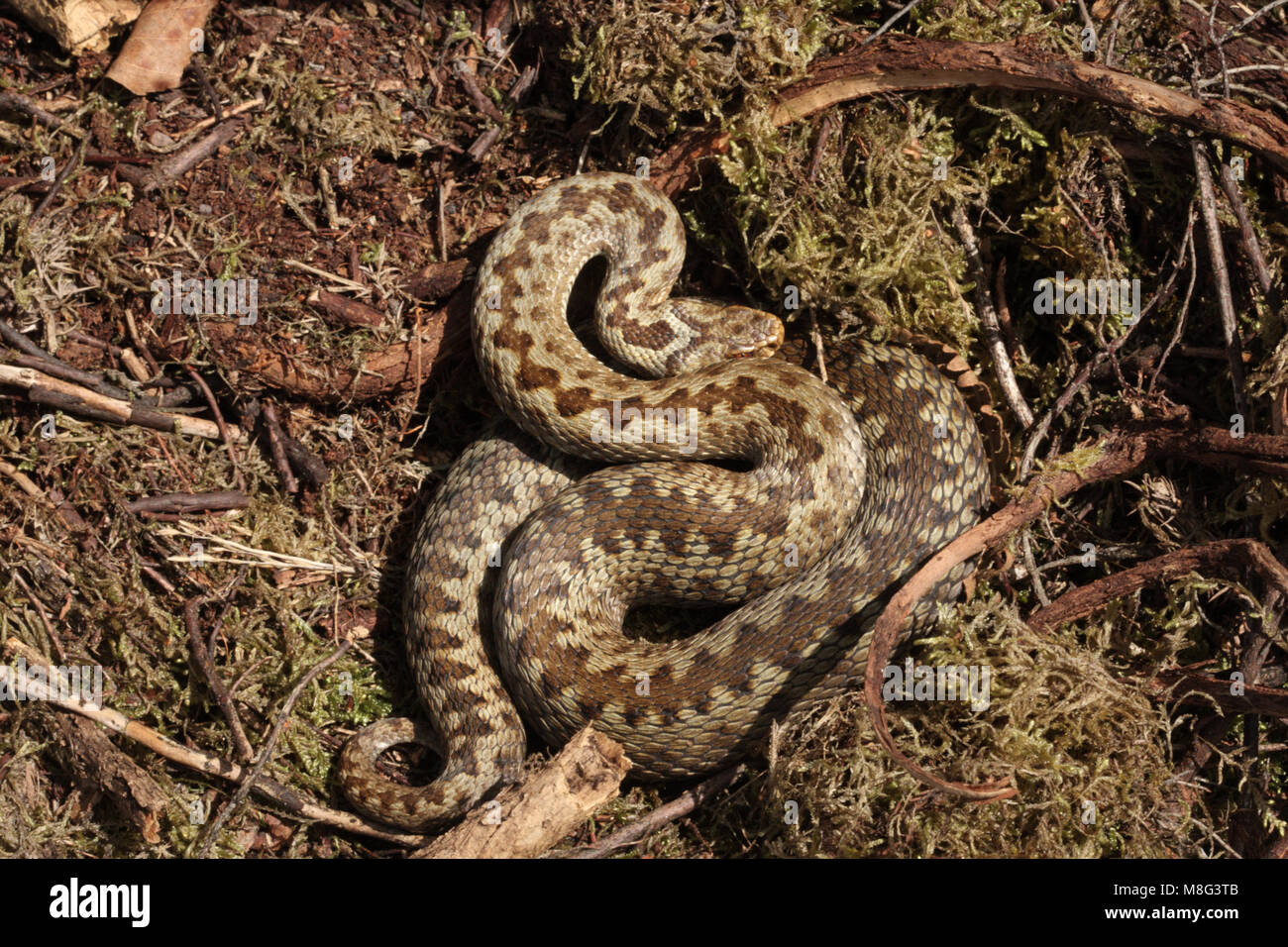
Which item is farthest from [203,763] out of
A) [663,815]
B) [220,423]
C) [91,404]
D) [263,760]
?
[663,815]

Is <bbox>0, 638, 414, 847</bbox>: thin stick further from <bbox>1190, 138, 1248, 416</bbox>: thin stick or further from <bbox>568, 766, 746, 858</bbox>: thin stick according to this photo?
<bbox>1190, 138, 1248, 416</bbox>: thin stick

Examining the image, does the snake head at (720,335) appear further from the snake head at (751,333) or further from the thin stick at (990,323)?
the thin stick at (990,323)


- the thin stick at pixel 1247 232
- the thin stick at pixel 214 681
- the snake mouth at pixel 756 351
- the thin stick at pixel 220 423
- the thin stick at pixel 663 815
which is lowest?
the thin stick at pixel 663 815

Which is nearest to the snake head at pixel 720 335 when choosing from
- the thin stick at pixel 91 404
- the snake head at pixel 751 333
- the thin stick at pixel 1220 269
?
the snake head at pixel 751 333

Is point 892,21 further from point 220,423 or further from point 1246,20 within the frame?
point 220,423

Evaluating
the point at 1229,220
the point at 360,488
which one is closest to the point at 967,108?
the point at 1229,220

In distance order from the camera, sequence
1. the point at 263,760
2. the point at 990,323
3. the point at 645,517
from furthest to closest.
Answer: the point at 990,323, the point at 645,517, the point at 263,760

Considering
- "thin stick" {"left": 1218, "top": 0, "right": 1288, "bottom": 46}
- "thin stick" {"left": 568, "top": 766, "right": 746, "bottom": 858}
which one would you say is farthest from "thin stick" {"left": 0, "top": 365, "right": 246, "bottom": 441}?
"thin stick" {"left": 1218, "top": 0, "right": 1288, "bottom": 46}

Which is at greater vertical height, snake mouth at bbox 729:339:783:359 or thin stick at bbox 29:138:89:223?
thin stick at bbox 29:138:89:223
